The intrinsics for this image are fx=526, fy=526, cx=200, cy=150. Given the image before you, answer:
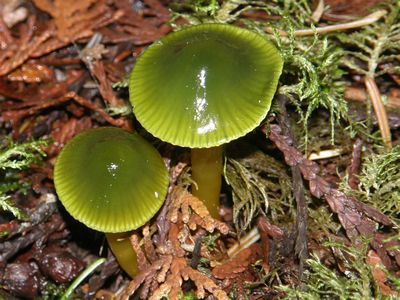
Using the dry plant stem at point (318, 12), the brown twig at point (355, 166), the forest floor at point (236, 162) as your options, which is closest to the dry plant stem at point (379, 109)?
the forest floor at point (236, 162)

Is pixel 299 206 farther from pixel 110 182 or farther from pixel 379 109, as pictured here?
pixel 110 182

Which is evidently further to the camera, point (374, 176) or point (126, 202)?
point (374, 176)

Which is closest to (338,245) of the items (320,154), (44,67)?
(320,154)

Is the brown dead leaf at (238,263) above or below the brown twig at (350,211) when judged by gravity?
below

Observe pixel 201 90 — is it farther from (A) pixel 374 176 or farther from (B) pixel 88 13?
(B) pixel 88 13

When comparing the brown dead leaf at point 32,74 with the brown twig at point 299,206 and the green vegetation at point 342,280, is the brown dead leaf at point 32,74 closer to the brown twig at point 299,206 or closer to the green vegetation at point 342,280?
the brown twig at point 299,206

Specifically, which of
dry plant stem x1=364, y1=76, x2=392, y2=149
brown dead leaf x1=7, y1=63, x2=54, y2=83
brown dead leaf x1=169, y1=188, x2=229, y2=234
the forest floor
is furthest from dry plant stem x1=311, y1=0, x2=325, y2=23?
brown dead leaf x1=7, y1=63, x2=54, y2=83

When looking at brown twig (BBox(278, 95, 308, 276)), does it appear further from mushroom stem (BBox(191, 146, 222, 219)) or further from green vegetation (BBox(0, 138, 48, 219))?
green vegetation (BBox(0, 138, 48, 219))
